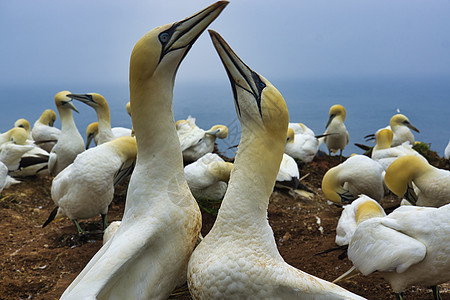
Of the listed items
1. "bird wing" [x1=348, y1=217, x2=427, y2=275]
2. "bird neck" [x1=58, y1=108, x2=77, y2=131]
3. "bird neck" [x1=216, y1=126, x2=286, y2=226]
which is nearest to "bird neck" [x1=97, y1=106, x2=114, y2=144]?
"bird neck" [x1=58, y1=108, x2=77, y2=131]

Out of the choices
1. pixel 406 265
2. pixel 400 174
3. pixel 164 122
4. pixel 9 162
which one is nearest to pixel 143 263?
pixel 164 122

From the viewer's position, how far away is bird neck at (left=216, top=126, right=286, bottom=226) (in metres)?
1.97

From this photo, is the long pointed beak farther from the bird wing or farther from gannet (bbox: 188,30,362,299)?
the bird wing

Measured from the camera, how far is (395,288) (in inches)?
106

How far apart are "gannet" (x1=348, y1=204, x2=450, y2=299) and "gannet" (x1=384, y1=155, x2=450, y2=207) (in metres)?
1.43

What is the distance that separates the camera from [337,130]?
30.8ft

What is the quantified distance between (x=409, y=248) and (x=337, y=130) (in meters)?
7.04

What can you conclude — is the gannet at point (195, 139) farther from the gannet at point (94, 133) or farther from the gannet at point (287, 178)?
the gannet at point (287, 178)

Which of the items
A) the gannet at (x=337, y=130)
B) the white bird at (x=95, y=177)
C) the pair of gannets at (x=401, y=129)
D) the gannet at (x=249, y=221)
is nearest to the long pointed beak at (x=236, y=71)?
the gannet at (x=249, y=221)

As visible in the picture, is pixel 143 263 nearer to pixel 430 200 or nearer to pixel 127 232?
pixel 127 232

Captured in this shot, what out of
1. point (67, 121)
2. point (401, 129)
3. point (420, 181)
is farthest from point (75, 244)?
point (401, 129)

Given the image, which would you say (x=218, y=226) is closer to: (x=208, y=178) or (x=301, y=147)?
(x=208, y=178)

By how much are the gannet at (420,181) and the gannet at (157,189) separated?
108 inches

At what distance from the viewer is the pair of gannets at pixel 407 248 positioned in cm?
252
